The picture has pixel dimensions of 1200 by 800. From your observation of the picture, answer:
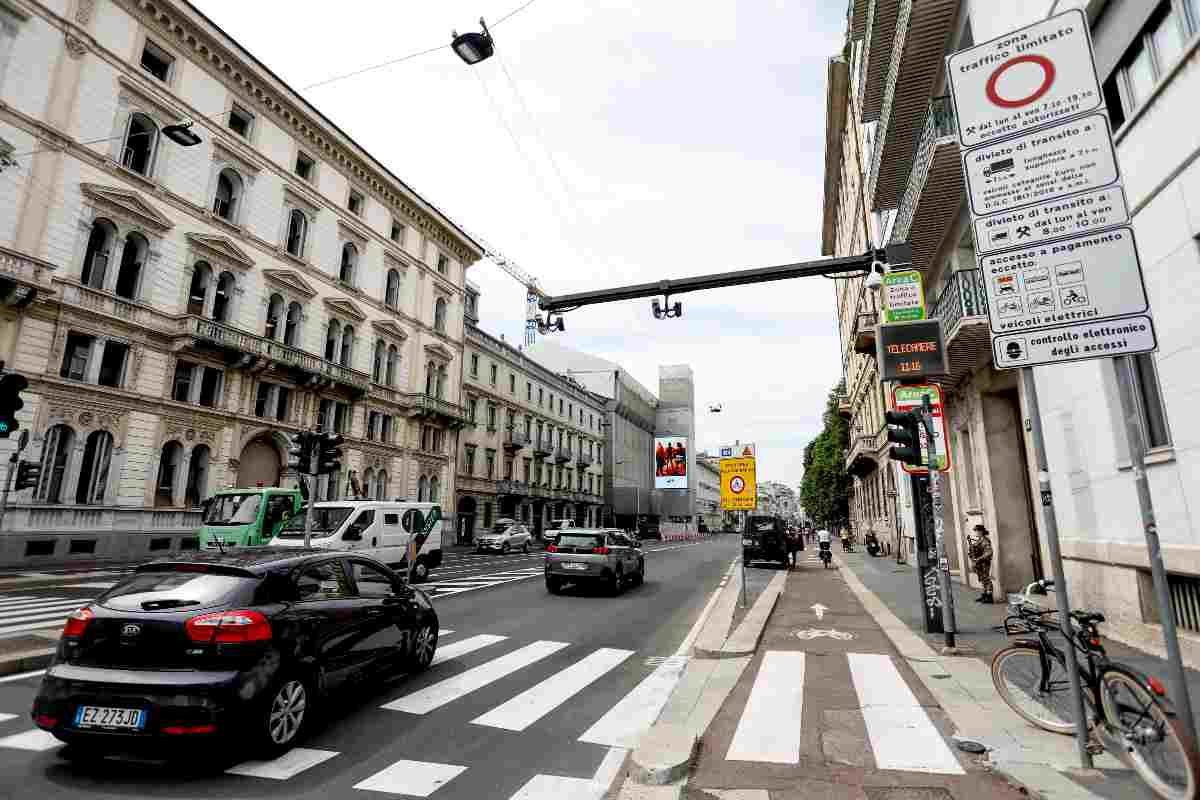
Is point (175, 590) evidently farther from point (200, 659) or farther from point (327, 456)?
point (327, 456)

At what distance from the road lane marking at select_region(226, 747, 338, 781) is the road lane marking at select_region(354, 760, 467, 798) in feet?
1.80

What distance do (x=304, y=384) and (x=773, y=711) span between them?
3131 centimetres

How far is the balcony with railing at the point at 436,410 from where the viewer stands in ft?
130

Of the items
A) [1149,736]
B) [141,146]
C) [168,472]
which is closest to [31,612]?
[1149,736]

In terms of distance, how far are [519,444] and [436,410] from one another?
12200 mm

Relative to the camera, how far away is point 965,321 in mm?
11547

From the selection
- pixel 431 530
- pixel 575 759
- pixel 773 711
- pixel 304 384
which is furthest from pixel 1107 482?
pixel 304 384

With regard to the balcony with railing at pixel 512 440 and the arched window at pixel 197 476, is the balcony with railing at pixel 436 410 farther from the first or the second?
the arched window at pixel 197 476

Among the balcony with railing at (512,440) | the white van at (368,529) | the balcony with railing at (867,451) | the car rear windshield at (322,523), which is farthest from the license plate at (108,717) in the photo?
the balcony with railing at (512,440)

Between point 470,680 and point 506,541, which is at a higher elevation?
point 506,541

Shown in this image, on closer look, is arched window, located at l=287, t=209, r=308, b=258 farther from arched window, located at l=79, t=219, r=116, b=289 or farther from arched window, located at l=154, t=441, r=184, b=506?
arched window, located at l=154, t=441, r=184, b=506

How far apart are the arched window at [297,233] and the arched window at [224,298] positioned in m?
5.01

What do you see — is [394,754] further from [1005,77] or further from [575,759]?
[1005,77]

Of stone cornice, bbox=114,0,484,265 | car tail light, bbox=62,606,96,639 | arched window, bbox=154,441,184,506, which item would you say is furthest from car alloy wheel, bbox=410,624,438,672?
stone cornice, bbox=114,0,484,265
